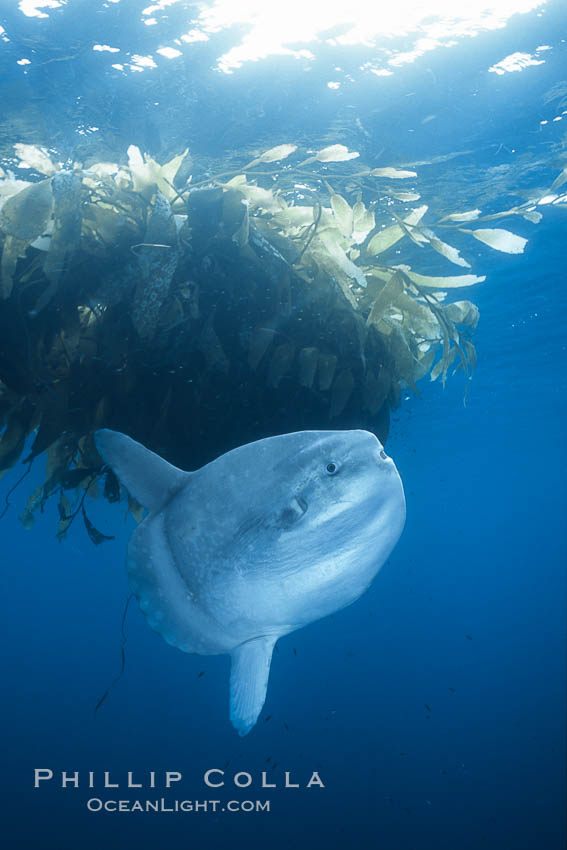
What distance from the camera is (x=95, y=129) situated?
5.29 m

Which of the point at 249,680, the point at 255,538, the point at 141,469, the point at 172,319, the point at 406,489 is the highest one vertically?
the point at 172,319

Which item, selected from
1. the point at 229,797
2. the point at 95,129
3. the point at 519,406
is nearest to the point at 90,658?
the point at 229,797

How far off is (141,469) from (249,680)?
78cm

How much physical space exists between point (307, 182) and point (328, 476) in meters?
5.50

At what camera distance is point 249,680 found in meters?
1.56

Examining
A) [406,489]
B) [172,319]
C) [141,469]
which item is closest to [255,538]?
[141,469]

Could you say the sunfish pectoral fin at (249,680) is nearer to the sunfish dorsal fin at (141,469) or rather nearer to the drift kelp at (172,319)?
the sunfish dorsal fin at (141,469)

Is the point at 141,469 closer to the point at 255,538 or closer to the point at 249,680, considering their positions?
the point at 255,538

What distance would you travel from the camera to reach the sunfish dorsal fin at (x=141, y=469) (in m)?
1.52

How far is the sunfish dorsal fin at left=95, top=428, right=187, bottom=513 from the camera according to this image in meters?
1.52

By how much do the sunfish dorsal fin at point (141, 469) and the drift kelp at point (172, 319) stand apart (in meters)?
0.84

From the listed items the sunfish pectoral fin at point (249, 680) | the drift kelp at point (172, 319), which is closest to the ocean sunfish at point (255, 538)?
the sunfish pectoral fin at point (249, 680)

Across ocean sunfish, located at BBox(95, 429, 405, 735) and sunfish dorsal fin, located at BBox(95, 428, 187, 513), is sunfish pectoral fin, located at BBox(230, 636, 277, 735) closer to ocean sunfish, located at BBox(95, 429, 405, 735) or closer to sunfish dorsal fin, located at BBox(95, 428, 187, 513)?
ocean sunfish, located at BBox(95, 429, 405, 735)

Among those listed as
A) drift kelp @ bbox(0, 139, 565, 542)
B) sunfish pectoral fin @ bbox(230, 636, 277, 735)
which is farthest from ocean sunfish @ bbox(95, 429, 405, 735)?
drift kelp @ bbox(0, 139, 565, 542)
